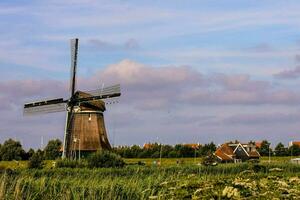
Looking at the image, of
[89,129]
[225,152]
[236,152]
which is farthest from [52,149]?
[236,152]

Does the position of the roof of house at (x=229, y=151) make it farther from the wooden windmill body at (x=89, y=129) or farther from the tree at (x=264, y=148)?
the wooden windmill body at (x=89, y=129)

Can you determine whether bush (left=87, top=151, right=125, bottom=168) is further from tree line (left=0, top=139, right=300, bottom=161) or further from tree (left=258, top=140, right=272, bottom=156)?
tree (left=258, top=140, right=272, bottom=156)

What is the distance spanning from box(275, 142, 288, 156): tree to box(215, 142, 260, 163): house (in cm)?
784

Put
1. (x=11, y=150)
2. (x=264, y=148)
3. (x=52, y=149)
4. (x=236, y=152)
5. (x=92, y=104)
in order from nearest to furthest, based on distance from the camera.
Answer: (x=92, y=104), (x=52, y=149), (x=11, y=150), (x=236, y=152), (x=264, y=148)

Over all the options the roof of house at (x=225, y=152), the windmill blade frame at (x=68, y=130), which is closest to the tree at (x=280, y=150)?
the roof of house at (x=225, y=152)

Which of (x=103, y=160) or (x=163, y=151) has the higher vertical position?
(x=163, y=151)

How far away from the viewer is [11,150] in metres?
68.4

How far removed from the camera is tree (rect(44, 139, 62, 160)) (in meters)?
61.2

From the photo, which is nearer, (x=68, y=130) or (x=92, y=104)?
(x=68, y=130)

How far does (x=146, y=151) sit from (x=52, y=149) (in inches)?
633

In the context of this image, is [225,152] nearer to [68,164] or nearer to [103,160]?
[103,160]

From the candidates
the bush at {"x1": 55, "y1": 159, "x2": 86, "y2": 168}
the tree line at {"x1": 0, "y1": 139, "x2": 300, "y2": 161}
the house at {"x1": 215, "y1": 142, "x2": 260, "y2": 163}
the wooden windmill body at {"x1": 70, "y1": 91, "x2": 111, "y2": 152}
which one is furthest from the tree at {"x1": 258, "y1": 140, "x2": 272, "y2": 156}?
the bush at {"x1": 55, "y1": 159, "x2": 86, "y2": 168}

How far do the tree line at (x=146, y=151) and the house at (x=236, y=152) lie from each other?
69.2 inches

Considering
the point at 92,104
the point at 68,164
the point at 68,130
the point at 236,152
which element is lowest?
the point at 68,164
